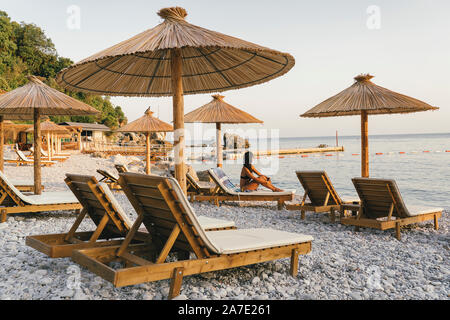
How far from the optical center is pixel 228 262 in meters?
2.86

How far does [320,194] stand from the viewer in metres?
6.34

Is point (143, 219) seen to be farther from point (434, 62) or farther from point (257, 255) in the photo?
point (434, 62)

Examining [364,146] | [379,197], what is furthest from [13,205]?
[364,146]

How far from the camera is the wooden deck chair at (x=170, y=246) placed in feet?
8.30

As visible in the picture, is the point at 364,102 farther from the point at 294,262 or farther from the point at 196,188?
the point at 294,262

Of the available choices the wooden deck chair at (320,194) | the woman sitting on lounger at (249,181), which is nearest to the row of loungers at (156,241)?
the wooden deck chair at (320,194)

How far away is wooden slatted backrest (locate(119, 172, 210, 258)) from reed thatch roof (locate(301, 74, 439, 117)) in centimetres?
479

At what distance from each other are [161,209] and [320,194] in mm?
4153

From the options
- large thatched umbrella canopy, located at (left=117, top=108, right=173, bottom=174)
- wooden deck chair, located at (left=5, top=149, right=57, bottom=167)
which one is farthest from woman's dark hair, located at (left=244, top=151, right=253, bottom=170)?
wooden deck chair, located at (left=5, top=149, right=57, bottom=167)

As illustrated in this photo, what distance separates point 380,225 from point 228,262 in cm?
289

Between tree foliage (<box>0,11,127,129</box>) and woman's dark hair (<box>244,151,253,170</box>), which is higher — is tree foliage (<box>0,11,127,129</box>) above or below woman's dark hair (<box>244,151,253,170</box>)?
above

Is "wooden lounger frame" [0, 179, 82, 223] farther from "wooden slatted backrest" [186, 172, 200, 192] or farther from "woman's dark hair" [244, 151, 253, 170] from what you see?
"woman's dark hair" [244, 151, 253, 170]

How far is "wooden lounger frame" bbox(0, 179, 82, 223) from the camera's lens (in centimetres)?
550
